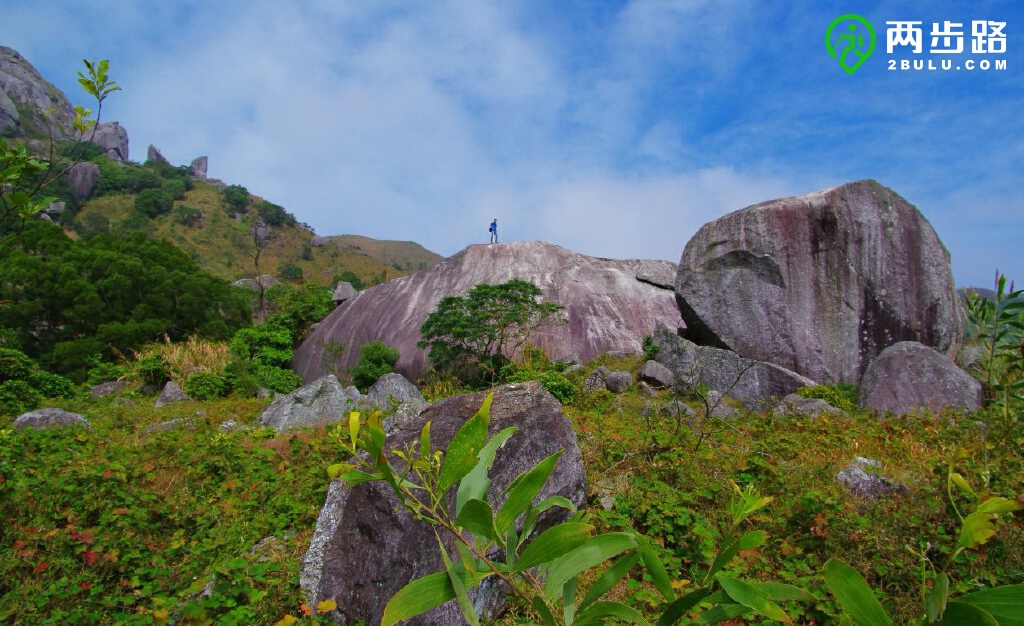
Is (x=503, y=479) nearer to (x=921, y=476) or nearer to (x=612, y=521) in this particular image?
(x=612, y=521)

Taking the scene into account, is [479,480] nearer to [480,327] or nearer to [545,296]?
[480,327]

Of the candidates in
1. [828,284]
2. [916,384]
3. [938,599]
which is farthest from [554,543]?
[828,284]

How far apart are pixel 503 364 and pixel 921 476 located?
1039 cm

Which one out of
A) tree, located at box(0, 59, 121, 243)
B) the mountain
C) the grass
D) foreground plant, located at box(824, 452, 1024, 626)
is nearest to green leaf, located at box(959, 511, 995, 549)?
foreground plant, located at box(824, 452, 1024, 626)

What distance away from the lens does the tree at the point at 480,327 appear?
45.9ft

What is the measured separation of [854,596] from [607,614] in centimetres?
30

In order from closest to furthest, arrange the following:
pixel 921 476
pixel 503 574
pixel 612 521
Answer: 1. pixel 503 574
2. pixel 612 521
3. pixel 921 476

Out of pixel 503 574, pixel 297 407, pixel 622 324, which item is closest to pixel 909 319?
pixel 622 324

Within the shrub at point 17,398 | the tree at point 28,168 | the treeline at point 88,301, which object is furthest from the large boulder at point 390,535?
the treeline at point 88,301

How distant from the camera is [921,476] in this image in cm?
449

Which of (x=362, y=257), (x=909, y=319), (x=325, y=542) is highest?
(x=362, y=257)

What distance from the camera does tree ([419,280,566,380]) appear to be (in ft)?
45.9

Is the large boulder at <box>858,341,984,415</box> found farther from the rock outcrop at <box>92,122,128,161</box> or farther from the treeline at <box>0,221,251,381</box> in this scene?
the rock outcrop at <box>92,122,128,161</box>

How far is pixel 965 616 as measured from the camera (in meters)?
0.54
